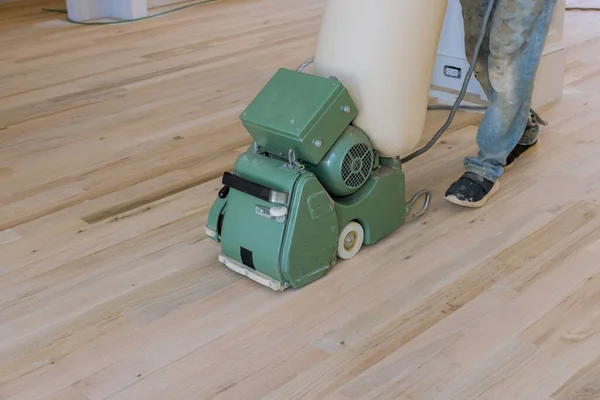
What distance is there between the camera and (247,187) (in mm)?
1628

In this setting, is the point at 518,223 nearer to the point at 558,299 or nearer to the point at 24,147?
the point at 558,299

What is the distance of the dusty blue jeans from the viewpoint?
1.91 meters

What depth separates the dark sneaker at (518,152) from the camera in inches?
88.2

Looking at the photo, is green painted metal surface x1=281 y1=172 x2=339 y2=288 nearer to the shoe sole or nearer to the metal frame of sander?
the metal frame of sander

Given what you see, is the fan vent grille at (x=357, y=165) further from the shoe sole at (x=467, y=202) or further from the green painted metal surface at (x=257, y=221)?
the shoe sole at (x=467, y=202)

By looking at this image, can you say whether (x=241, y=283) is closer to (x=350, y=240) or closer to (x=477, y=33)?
(x=350, y=240)

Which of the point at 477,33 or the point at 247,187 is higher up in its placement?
the point at 477,33

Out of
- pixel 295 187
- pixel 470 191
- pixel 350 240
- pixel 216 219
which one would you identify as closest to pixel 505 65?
pixel 470 191

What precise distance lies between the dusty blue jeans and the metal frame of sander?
454 mm

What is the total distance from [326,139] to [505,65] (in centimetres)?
60

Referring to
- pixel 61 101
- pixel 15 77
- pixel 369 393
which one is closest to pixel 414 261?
pixel 369 393

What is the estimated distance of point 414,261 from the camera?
178cm

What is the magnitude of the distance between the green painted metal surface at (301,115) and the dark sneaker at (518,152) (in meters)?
0.73

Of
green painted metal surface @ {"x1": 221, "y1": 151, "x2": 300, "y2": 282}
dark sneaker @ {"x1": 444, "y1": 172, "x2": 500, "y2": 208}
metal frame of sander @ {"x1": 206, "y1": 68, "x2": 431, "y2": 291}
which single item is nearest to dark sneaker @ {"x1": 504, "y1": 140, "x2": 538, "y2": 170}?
dark sneaker @ {"x1": 444, "y1": 172, "x2": 500, "y2": 208}
